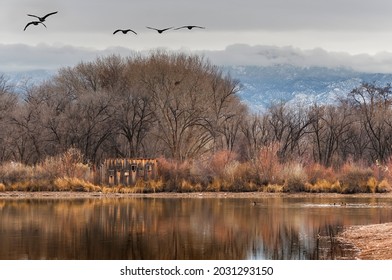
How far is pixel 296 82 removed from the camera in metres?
188

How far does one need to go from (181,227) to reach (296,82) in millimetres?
154780

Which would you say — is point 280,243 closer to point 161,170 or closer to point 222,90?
point 161,170

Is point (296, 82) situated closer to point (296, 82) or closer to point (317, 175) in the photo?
point (296, 82)

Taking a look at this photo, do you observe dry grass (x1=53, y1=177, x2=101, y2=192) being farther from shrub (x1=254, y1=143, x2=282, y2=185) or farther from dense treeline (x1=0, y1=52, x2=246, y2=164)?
shrub (x1=254, y1=143, x2=282, y2=185)

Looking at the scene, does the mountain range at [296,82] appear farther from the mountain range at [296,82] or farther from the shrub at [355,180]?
the shrub at [355,180]

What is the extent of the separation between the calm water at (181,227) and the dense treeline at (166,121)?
2032cm

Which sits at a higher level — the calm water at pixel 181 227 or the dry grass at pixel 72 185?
the calm water at pixel 181 227

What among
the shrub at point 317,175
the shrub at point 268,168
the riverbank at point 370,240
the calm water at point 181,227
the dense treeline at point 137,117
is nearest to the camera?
the riverbank at point 370,240

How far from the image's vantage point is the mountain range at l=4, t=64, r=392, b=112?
555 feet

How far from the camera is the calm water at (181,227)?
2873 cm

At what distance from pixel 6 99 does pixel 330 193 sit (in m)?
35.6

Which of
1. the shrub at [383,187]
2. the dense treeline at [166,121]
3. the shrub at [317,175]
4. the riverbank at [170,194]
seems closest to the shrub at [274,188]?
the riverbank at [170,194]

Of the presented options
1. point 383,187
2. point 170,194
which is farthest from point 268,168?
point 383,187

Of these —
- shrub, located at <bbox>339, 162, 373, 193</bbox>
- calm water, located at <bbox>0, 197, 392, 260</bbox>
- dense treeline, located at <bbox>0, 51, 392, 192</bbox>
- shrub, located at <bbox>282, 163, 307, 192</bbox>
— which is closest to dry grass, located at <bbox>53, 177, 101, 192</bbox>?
calm water, located at <bbox>0, 197, 392, 260</bbox>
